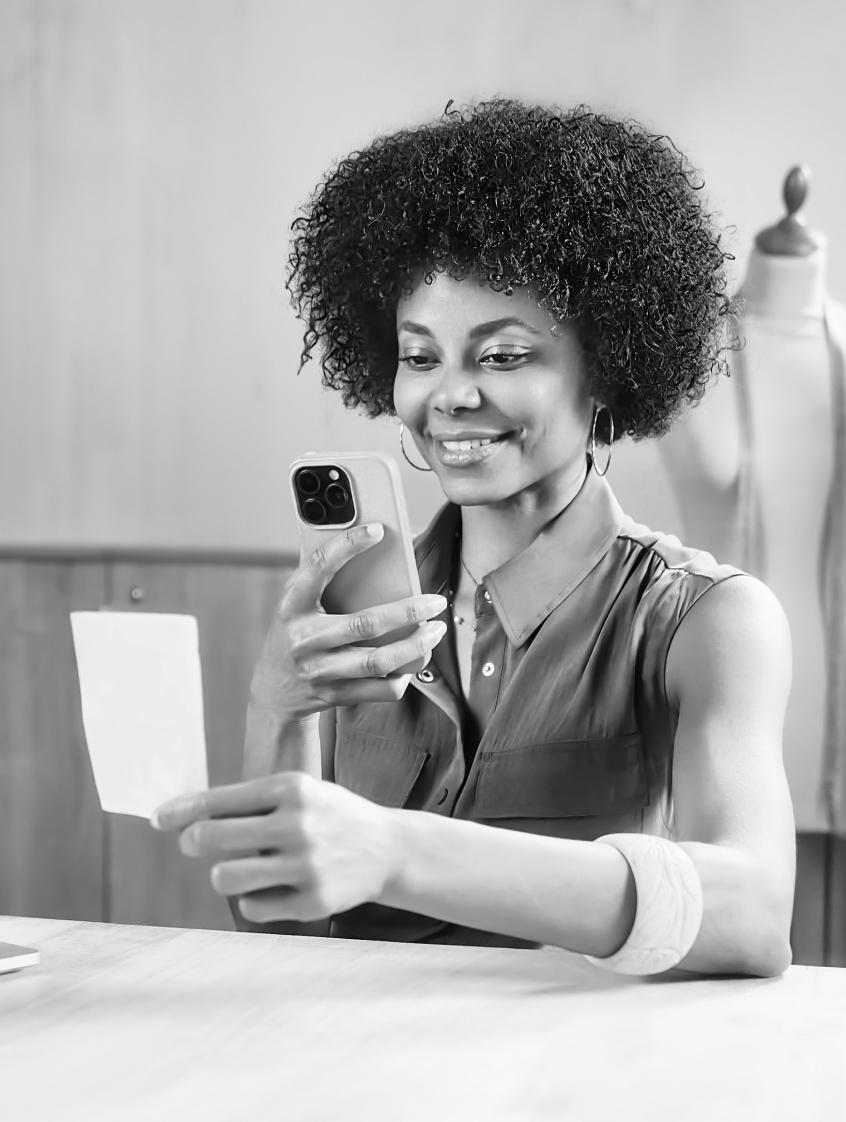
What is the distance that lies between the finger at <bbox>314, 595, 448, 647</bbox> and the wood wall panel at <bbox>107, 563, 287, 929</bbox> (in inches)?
40.4

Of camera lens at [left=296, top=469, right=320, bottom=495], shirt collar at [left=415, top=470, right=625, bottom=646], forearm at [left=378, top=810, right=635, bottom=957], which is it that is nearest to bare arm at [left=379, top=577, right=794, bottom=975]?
forearm at [left=378, top=810, right=635, bottom=957]

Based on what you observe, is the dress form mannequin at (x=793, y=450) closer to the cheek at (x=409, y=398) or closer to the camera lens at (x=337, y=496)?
the cheek at (x=409, y=398)

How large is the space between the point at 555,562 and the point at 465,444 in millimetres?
142

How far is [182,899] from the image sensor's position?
1.99 m

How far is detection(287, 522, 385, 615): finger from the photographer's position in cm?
92

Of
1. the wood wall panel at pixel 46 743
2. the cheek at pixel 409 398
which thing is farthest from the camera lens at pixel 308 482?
the wood wall panel at pixel 46 743

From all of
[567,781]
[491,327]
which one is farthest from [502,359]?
[567,781]

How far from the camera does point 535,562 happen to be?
112 cm

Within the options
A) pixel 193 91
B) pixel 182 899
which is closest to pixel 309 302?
pixel 193 91

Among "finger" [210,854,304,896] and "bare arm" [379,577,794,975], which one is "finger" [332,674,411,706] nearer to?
"bare arm" [379,577,794,975]

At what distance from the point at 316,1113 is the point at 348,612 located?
50 cm

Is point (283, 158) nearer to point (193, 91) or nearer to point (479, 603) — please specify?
point (193, 91)

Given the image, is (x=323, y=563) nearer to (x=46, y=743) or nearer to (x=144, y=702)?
(x=144, y=702)

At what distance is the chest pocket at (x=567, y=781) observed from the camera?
40.9 inches
